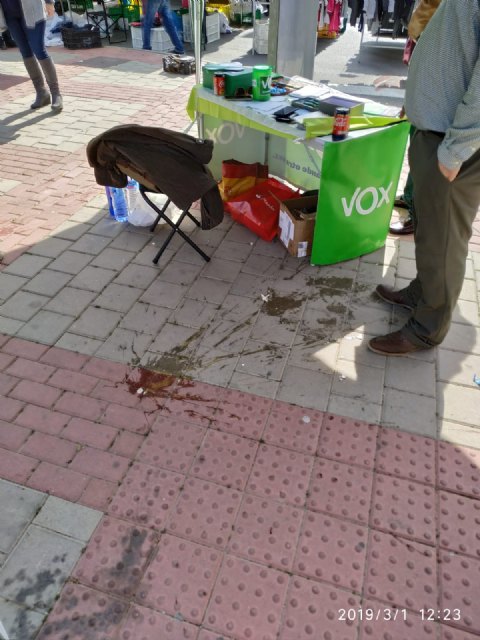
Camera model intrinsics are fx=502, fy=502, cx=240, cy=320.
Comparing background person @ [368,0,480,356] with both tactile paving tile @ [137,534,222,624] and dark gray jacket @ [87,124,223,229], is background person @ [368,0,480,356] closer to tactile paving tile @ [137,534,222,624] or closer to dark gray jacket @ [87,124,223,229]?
dark gray jacket @ [87,124,223,229]

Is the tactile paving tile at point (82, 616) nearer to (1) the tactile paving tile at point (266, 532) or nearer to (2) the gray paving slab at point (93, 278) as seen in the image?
(1) the tactile paving tile at point (266, 532)

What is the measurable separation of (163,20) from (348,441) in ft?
31.9

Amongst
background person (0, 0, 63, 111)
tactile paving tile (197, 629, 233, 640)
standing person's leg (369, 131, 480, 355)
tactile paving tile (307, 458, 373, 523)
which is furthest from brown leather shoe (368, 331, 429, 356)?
background person (0, 0, 63, 111)

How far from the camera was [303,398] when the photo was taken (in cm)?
276

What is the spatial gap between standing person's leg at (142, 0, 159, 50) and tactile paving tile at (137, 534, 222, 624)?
10.1m

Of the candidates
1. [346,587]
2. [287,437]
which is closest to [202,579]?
[346,587]

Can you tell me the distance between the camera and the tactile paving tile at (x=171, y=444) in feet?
7.96

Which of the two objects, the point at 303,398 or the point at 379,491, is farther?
the point at 303,398

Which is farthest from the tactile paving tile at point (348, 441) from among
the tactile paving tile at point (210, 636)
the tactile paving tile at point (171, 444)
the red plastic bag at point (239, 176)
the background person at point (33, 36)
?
the background person at point (33, 36)

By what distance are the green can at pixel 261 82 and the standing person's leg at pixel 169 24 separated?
279 inches

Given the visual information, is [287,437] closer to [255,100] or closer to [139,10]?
[255,100]

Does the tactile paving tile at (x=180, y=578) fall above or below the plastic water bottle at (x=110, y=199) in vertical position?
below

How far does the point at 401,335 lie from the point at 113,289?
6.48ft

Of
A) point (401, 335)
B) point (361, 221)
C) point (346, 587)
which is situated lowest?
point (346, 587)
